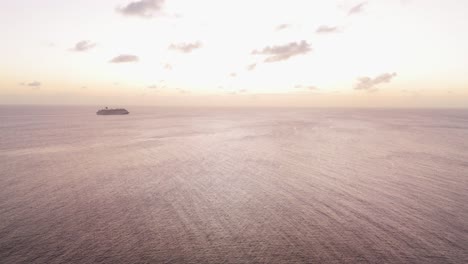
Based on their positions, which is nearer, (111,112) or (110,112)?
(110,112)

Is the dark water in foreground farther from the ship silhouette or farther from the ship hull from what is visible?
the ship hull

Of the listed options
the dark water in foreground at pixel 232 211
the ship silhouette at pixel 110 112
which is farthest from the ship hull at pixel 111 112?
the dark water in foreground at pixel 232 211

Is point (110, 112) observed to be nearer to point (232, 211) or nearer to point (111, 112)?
point (111, 112)

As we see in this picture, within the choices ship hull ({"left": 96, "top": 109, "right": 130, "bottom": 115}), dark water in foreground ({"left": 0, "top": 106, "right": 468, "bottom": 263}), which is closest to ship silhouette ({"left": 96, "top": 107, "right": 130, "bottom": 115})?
ship hull ({"left": 96, "top": 109, "right": 130, "bottom": 115})

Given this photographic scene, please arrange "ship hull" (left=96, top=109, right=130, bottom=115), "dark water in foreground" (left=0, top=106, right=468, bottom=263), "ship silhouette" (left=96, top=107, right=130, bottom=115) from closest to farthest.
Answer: "dark water in foreground" (left=0, top=106, right=468, bottom=263), "ship silhouette" (left=96, top=107, right=130, bottom=115), "ship hull" (left=96, top=109, right=130, bottom=115)

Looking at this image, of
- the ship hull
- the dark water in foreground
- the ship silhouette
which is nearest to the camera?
the dark water in foreground

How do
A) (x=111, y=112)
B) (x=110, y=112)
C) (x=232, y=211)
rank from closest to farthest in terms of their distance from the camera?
(x=232, y=211) → (x=110, y=112) → (x=111, y=112)

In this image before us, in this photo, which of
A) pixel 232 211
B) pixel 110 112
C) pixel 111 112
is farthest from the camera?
pixel 111 112

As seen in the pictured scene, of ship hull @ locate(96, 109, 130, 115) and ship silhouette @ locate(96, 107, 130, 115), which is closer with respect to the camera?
ship silhouette @ locate(96, 107, 130, 115)

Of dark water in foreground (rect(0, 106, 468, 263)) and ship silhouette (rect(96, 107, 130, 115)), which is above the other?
ship silhouette (rect(96, 107, 130, 115))

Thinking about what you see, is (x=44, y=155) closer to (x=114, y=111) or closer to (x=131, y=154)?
(x=131, y=154)

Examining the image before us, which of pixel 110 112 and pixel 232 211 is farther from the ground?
pixel 110 112

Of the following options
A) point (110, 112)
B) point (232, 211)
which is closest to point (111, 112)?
point (110, 112)
